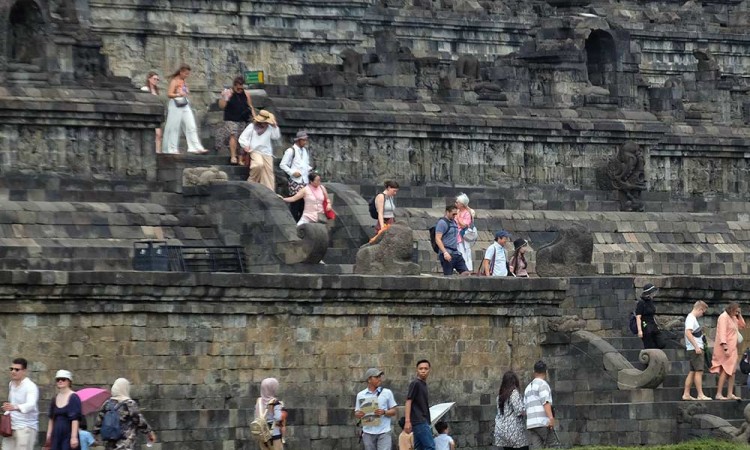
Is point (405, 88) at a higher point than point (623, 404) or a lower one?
higher

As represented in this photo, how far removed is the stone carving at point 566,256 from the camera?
48688mm

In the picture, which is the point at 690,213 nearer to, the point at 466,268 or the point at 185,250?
the point at 466,268

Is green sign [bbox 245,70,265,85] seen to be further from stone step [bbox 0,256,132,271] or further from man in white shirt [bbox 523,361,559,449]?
man in white shirt [bbox 523,361,559,449]

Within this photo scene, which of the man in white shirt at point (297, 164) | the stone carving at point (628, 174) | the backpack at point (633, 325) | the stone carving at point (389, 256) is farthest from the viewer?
the stone carving at point (628, 174)

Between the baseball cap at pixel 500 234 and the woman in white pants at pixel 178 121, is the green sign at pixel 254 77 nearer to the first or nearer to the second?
the woman in white pants at pixel 178 121

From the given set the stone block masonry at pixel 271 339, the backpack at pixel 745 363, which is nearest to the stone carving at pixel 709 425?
the backpack at pixel 745 363

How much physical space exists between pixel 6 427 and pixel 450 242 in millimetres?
11466

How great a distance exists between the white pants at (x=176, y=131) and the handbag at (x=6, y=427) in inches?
504

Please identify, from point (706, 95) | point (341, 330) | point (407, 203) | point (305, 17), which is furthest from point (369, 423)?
point (706, 95)

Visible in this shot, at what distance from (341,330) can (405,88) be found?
13224 millimetres

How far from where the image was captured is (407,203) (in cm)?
5253

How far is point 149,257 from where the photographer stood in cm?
4406

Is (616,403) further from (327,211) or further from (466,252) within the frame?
(327,211)

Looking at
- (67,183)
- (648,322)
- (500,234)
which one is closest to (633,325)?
(648,322)
